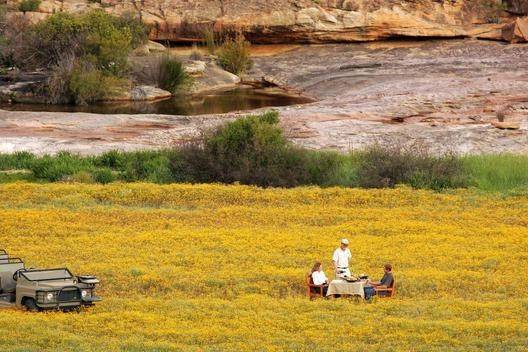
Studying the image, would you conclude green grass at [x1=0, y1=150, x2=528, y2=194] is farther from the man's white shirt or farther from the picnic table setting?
the picnic table setting

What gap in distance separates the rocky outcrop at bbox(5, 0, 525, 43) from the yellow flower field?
103 feet

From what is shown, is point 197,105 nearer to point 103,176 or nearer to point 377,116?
point 377,116

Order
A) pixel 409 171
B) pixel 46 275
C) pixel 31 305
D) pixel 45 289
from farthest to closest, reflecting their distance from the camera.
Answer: pixel 409 171 < pixel 46 275 < pixel 31 305 < pixel 45 289

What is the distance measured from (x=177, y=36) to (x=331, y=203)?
3393 cm

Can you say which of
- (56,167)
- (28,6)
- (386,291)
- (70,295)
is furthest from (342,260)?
(28,6)

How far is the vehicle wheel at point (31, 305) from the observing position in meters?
19.4

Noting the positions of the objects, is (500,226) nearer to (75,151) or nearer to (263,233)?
(263,233)

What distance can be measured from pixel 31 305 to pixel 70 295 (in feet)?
2.07

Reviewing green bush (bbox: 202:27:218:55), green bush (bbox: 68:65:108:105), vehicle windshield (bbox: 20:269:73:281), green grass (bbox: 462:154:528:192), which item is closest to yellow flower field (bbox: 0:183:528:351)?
vehicle windshield (bbox: 20:269:73:281)

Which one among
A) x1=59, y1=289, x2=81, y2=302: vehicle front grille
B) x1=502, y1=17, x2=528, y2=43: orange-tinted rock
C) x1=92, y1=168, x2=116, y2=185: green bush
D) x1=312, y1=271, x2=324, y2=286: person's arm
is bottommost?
x1=92, y1=168, x2=116, y2=185: green bush

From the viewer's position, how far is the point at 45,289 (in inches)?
753

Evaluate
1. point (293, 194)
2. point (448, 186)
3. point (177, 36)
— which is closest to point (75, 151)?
point (293, 194)

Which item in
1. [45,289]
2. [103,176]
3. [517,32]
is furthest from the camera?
[517,32]

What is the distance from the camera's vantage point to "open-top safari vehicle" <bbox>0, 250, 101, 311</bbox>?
19234 millimetres
